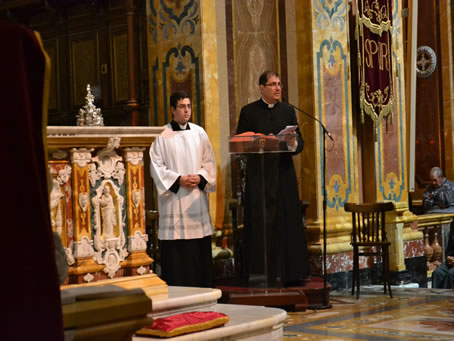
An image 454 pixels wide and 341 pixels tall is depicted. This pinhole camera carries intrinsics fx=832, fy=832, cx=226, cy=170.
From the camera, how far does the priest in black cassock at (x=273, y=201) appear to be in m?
6.88

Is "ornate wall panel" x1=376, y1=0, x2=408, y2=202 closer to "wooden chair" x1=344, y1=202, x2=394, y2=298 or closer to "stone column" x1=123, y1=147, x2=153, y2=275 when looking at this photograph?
"wooden chair" x1=344, y1=202, x2=394, y2=298

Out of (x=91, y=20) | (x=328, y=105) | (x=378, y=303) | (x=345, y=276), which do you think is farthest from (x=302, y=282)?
(x=91, y=20)

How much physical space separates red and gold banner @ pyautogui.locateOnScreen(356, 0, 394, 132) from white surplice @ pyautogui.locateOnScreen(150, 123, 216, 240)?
8.55 ft

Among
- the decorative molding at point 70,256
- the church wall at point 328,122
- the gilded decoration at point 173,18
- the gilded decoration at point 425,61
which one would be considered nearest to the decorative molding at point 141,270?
the decorative molding at point 70,256

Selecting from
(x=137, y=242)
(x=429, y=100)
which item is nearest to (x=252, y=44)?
(x=137, y=242)

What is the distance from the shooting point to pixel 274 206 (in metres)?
6.89

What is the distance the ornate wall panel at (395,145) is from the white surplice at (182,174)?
3002 mm

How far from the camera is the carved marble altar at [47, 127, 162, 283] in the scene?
3.93 m

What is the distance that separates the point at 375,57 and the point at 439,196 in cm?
378

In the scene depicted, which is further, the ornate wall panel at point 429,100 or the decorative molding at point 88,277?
the ornate wall panel at point 429,100

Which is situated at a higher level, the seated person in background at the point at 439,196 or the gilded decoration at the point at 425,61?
the gilded decoration at the point at 425,61

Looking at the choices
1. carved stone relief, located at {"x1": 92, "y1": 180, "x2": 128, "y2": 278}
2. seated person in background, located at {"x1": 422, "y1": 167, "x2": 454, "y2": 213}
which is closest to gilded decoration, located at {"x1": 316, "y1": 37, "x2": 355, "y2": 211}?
seated person in background, located at {"x1": 422, "y1": 167, "x2": 454, "y2": 213}

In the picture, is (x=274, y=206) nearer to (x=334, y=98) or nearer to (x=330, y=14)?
(x=334, y=98)

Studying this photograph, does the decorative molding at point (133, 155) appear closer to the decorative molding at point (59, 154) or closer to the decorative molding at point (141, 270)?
the decorative molding at point (59, 154)
